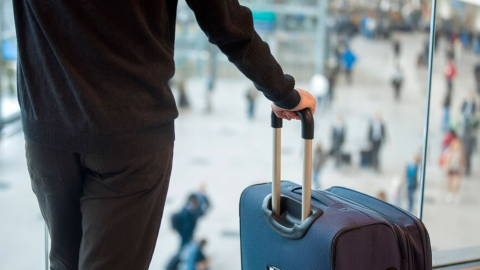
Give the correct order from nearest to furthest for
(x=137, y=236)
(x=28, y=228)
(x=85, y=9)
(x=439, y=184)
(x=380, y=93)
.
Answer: (x=85, y=9)
(x=137, y=236)
(x=28, y=228)
(x=439, y=184)
(x=380, y=93)

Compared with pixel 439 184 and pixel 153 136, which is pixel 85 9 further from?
pixel 439 184

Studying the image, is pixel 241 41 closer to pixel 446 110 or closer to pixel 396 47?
pixel 446 110

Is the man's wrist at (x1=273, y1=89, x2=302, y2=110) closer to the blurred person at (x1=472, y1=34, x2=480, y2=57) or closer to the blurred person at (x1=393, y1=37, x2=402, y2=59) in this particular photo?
the blurred person at (x1=393, y1=37, x2=402, y2=59)

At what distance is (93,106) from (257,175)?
57.7 ft

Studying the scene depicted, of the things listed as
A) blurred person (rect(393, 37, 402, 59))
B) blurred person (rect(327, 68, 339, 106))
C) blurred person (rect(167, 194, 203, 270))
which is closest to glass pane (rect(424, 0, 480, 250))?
blurred person (rect(393, 37, 402, 59))

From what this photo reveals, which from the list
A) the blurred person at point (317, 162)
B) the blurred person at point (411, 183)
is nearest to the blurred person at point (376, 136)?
the blurred person at point (317, 162)

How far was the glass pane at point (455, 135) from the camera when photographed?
15711mm

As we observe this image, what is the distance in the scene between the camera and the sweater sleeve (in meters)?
0.97

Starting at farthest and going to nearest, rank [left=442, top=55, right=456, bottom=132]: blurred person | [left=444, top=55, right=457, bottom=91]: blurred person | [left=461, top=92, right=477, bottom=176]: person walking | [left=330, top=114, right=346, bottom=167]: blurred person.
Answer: [left=444, top=55, right=457, bottom=91]: blurred person, [left=442, top=55, right=456, bottom=132]: blurred person, [left=330, top=114, right=346, bottom=167]: blurred person, [left=461, top=92, right=477, bottom=176]: person walking

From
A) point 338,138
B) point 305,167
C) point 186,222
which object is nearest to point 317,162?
point 338,138

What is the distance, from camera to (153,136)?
98 centimetres

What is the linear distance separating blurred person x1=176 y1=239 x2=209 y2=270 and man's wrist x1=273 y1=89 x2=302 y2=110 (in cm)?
947

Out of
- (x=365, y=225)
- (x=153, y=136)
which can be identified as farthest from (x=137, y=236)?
(x=365, y=225)

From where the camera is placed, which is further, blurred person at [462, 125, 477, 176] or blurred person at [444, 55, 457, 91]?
blurred person at [444, 55, 457, 91]
